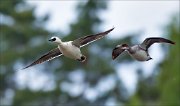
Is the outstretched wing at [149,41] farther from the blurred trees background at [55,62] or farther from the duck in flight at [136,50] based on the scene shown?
the blurred trees background at [55,62]

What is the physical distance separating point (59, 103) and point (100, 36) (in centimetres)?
2268

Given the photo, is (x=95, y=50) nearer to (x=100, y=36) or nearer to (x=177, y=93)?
(x=177, y=93)

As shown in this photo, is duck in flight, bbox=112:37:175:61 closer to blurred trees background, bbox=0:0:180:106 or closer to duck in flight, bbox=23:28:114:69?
duck in flight, bbox=23:28:114:69

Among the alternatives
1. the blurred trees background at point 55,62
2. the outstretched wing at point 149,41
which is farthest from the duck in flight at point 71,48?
the blurred trees background at point 55,62

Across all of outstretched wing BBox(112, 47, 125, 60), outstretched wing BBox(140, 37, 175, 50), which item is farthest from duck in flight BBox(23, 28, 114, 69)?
outstretched wing BBox(140, 37, 175, 50)

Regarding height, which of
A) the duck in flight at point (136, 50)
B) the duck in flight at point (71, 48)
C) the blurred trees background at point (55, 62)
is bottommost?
the duck in flight at point (136, 50)

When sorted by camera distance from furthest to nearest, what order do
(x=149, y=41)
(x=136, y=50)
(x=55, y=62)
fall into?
(x=55, y=62), (x=149, y=41), (x=136, y=50)

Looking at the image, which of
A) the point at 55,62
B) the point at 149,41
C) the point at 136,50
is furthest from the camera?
the point at 55,62

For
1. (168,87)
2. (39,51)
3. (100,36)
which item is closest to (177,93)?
(168,87)

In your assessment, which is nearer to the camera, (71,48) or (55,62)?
(71,48)

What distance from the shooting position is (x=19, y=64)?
991 inches

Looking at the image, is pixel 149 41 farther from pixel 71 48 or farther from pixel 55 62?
pixel 55 62

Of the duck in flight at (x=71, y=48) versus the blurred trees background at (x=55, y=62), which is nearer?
the duck in flight at (x=71, y=48)

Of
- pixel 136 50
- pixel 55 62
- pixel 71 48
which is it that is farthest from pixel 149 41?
pixel 55 62
